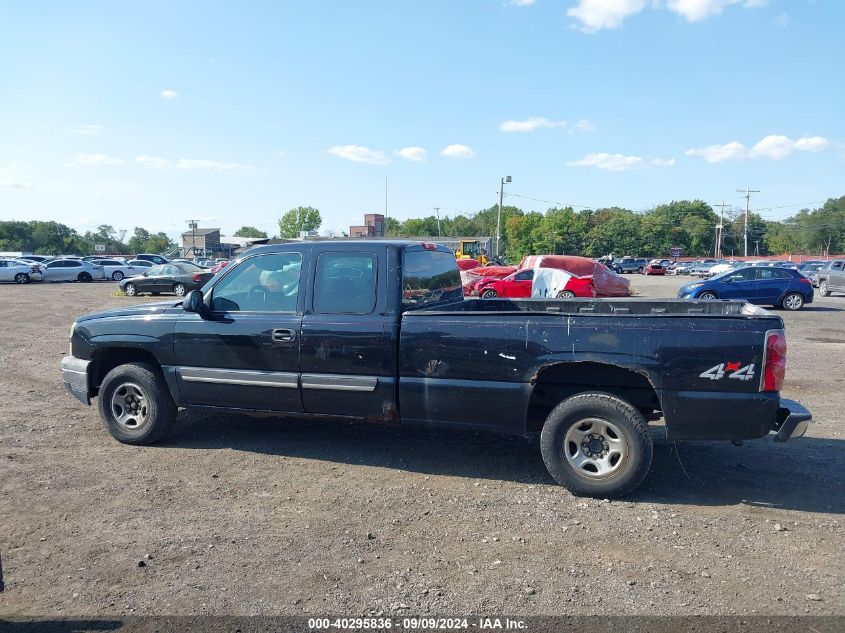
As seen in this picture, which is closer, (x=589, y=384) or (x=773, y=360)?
(x=773, y=360)

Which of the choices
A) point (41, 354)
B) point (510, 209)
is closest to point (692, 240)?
point (510, 209)

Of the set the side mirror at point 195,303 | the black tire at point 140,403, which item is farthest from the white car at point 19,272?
the side mirror at point 195,303

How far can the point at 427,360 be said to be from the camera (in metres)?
5.24

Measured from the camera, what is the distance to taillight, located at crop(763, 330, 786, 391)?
180 inches

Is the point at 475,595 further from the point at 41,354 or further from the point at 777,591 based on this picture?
the point at 41,354

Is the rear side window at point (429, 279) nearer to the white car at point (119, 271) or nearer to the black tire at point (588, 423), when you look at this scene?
the black tire at point (588, 423)

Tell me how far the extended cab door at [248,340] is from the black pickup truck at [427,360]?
0.04 ft

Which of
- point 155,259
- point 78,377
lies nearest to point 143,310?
point 78,377

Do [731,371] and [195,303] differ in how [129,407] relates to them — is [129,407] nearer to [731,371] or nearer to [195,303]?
[195,303]

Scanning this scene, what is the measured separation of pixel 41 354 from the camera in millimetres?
11617

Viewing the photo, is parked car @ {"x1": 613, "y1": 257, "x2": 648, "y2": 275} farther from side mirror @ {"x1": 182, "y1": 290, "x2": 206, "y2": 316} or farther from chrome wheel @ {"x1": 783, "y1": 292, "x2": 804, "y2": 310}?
side mirror @ {"x1": 182, "y1": 290, "x2": 206, "y2": 316}

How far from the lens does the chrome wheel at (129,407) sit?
6.23 meters

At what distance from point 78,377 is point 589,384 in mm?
4855

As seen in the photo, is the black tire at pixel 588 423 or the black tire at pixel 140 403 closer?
the black tire at pixel 588 423
